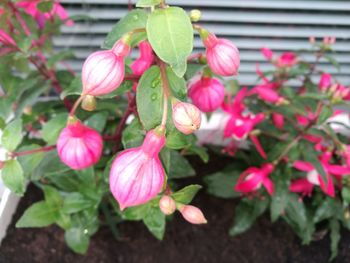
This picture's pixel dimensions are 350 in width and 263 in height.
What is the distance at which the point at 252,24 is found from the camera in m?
1.16

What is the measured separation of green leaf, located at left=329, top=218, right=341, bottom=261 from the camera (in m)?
0.97

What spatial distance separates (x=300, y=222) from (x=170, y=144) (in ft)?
1.60

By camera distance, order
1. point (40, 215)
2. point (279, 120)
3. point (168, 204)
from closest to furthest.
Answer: point (168, 204), point (40, 215), point (279, 120)

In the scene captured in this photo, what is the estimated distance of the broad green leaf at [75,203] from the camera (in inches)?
30.3

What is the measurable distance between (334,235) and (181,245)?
0.33 meters

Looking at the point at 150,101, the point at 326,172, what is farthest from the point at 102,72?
the point at 326,172

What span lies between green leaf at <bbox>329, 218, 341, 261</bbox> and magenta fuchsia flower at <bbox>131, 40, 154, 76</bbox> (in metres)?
0.63

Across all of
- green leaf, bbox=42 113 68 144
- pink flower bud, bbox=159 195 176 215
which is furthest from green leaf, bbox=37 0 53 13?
pink flower bud, bbox=159 195 176 215

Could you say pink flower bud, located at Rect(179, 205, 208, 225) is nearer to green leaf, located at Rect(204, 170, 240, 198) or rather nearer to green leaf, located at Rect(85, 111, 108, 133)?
green leaf, located at Rect(85, 111, 108, 133)

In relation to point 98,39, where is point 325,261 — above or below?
below

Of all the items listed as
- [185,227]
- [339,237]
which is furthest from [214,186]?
[339,237]

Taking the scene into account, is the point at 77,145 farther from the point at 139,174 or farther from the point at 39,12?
the point at 39,12

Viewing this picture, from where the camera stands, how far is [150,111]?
490 millimetres

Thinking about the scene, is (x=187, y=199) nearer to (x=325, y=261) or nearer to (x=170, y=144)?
(x=170, y=144)
